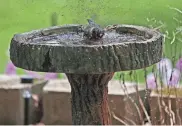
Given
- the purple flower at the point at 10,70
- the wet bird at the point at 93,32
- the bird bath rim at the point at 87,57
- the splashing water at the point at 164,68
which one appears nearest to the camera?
the bird bath rim at the point at 87,57

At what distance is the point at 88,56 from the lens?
244 cm

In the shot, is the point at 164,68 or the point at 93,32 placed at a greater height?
the point at 93,32

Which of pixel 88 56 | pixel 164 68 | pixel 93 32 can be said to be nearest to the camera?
pixel 88 56

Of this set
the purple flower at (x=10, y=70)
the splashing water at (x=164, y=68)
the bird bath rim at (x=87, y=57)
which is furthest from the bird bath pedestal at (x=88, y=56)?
the purple flower at (x=10, y=70)

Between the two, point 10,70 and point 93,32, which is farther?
point 10,70

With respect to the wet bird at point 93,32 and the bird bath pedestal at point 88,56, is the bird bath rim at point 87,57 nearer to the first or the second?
the bird bath pedestal at point 88,56

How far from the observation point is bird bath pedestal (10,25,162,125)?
2455 mm

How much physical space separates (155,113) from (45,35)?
4.49ft

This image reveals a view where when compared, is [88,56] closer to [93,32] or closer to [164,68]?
[93,32]

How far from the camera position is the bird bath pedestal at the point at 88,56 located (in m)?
2.46

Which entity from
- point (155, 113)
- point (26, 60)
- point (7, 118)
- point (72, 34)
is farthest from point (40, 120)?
point (26, 60)

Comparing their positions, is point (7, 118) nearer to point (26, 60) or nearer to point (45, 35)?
A: point (45, 35)

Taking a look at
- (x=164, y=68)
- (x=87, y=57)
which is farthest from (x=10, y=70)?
(x=87, y=57)

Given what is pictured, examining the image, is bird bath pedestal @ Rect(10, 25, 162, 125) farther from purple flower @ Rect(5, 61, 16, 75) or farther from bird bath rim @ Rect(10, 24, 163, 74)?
purple flower @ Rect(5, 61, 16, 75)
